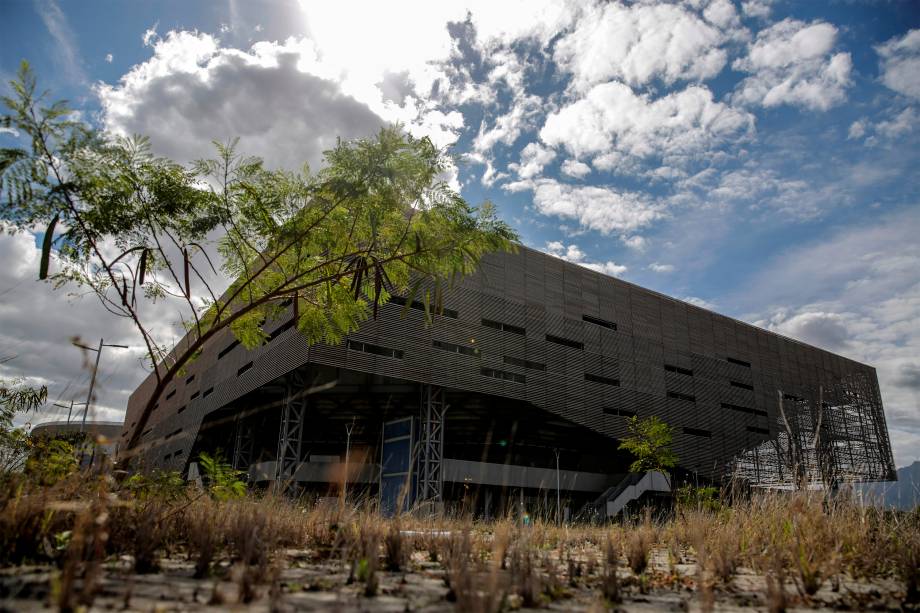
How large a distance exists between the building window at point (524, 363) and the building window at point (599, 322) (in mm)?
5833

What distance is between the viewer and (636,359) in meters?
39.7

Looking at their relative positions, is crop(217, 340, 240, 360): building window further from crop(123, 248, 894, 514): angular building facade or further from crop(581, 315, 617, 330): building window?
crop(581, 315, 617, 330): building window

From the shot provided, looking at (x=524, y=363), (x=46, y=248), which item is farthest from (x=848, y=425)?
(x=46, y=248)

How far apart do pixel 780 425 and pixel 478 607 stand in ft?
168

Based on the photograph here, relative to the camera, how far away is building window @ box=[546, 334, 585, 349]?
35.7 meters

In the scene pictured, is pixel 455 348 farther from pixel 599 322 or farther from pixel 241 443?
pixel 241 443

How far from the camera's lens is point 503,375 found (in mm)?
32438

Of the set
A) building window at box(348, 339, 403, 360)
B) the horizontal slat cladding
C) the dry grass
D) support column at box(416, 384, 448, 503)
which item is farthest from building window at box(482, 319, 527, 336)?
the dry grass

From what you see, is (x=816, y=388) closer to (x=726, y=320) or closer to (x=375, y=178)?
(x=726, y=320)

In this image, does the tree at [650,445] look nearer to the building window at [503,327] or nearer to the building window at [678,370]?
the building window at [678,370]

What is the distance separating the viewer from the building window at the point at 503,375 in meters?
31.8

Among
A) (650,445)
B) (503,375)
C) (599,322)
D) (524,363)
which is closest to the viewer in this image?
(503,375)

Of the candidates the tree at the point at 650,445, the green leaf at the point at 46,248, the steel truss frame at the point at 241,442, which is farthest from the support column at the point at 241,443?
the green leaf at the point at 46,248

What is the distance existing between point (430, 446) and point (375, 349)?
243 inches
